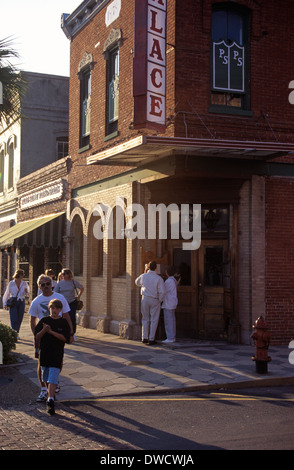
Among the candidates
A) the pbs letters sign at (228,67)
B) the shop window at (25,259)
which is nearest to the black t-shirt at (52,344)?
the pbs letters sign at (228,67)

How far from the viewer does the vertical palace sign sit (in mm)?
12281

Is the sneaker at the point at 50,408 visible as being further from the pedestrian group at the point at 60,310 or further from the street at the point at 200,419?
the street at the point at 200,419

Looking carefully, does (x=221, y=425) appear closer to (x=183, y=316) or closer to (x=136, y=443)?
(x=136, y=443)

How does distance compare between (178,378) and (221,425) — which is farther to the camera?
(178,378)

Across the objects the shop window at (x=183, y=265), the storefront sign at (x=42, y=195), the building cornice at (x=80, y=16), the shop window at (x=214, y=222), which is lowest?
the shop window at (x=183, y=265)

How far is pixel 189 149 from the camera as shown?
11812mm

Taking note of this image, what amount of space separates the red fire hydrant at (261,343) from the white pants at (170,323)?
3.67m

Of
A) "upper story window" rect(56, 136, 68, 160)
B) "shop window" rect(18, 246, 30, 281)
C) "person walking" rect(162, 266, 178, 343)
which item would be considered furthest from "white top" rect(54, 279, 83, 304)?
"upper story window" rect(56, 136, 68, 160)

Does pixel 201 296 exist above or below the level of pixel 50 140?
below

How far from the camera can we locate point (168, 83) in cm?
1320

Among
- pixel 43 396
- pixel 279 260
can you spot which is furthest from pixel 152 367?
pixel 279 260

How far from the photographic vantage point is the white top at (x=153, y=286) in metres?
13.3
